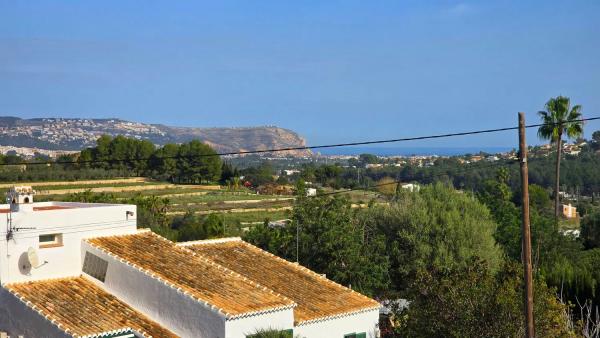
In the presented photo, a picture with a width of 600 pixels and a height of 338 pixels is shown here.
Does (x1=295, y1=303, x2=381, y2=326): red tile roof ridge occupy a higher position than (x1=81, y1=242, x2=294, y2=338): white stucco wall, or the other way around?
(x1=81, y1=242, x2=294, y2=338): white stucco wall

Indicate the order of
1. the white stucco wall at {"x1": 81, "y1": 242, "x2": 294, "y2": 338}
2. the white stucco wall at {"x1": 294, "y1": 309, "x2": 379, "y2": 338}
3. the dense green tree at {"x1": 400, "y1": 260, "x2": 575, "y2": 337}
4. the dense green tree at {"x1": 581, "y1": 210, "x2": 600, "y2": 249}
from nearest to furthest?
1. the dense green tree at {"x1": 400, "y1": 260, "x2": 575, "y2": 337}
2. the white stucco wall at {"x1": 81, "y1": 242, "x2": 294, "y2": 338}
3. the white stucco wall at {"x1": 294, "y1": 309, "x2": 379, "y2": 338}
4. the dense green tree at {"x1": 581, "y1": 210, "x2": 600, "y2": 249}

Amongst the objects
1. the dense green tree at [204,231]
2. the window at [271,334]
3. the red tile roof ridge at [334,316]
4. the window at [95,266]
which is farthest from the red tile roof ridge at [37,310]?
the dense green tree at [204,231]

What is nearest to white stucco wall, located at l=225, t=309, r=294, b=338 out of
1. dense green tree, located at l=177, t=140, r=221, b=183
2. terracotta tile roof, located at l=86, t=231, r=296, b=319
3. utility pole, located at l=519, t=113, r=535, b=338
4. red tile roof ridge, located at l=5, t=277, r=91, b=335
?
terracotta tile roof, located at l=86, t=231, r=296, b=319

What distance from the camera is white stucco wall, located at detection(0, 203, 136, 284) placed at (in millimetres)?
17094

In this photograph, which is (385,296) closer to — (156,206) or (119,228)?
(119,228)

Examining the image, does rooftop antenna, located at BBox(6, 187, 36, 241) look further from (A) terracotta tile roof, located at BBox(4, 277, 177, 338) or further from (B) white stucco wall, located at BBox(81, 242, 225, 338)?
(A) terracotta tile roof, located at BBox(4, 277, 177, 338)

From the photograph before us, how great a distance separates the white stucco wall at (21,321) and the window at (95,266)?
78.4 inches

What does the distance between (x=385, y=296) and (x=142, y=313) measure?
12638mm

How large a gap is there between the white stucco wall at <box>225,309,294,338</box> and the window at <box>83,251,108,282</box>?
4.36 metres

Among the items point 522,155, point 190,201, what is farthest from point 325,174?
point 522,155

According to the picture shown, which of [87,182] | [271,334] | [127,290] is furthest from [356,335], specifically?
[87,182]

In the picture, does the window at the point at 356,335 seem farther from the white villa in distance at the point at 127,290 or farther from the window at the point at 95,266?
the window at the point at 95,266

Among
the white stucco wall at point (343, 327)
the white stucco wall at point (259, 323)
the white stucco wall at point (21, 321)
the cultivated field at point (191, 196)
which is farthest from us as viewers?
the cultivated field at point (191, 196)

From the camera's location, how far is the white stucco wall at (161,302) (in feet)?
50.6
